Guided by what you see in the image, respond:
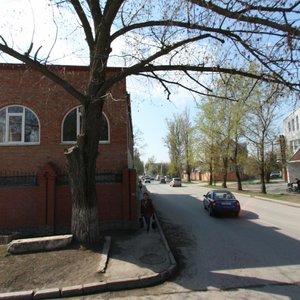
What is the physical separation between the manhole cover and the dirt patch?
116cm

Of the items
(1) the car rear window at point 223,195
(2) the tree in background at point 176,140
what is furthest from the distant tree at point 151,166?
(1) the car rear window at point 223,195

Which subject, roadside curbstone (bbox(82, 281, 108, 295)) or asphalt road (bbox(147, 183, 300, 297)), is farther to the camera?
asphalt road (bbox(147, 183, 300, 297))

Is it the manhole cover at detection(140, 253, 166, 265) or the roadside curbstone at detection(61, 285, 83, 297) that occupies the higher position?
the manhole cover at detection(140, 253, 166, 265)

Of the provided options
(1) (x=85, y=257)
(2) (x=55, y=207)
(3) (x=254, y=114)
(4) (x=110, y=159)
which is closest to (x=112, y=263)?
(1) (x=85, y=257)

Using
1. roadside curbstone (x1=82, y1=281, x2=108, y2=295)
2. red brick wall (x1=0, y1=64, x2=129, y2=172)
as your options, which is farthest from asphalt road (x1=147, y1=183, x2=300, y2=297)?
red brick wall (x1=0, y1=64, x2=129, y2=172)

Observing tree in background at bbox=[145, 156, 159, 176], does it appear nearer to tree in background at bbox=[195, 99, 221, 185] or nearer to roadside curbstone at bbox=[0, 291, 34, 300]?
tree in background at bbox=[195, 99, 221, 185]

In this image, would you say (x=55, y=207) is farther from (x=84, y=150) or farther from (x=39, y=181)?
(x=84, y=150)

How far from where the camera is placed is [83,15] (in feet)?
38.0

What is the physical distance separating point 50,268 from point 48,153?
7.67 meters

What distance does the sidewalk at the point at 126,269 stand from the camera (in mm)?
7831

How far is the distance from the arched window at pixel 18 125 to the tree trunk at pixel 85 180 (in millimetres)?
5612

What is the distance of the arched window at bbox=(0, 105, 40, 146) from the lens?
1638 cm

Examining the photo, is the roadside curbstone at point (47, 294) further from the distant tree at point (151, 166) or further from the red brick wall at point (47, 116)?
the distant tree at point (151, 166)

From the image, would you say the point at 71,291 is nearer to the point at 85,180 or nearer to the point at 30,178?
the point at 85,180
